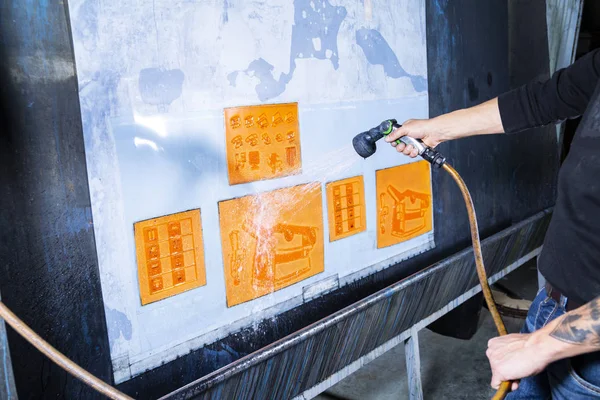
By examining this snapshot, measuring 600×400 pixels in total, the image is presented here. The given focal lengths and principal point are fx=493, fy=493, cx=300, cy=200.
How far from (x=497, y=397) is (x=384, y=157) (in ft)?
3.33

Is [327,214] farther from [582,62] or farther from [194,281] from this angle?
[582,62]

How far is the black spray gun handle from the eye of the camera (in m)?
1.40

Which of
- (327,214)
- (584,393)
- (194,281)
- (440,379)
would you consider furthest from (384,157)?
(440,379)

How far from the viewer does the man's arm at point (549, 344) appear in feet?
2.80

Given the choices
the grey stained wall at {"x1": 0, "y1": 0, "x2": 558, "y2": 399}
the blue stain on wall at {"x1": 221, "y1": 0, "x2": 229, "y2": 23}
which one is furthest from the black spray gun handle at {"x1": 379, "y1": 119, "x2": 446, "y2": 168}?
the grey stained wall at {"x1": 0, "y1": 0, "x2": 558, "y2": 399}

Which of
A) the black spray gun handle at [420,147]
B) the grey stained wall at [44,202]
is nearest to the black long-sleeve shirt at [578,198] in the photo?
the black spray gun handle at [420,147]

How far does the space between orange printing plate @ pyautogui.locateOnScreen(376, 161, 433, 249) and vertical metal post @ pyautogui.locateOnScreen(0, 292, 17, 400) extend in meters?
1.28

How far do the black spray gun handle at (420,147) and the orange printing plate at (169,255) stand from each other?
1.98 ft

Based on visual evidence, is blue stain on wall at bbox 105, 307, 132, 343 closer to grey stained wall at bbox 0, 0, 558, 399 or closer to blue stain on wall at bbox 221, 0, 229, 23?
grey stained wall at bbox 0, 0, 558, 399

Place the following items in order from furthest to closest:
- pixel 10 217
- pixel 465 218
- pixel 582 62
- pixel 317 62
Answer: pixel 465 218
pixel 317 62
pixel 582 62
pixel 10 217

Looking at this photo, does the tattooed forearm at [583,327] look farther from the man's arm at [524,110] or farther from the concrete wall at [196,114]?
the concrete wall at [196,114]

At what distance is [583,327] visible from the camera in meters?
0.85

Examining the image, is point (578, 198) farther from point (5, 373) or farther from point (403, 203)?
point (5, 373)

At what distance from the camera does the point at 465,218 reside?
2.33 metres
